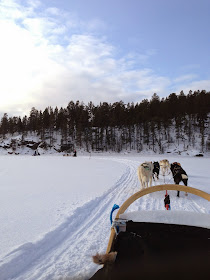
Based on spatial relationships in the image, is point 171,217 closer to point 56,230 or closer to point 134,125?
point 56,230

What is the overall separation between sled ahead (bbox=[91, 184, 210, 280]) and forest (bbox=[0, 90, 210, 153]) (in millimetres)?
43980

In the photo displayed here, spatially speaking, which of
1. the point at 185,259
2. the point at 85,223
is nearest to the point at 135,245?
the point at 185,259

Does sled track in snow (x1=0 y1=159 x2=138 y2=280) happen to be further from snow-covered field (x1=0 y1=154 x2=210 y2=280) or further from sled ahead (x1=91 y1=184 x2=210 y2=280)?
sled ahead (x1=91 y1=184 x2=210 y2=280)

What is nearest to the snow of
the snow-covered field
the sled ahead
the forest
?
the sled ahead

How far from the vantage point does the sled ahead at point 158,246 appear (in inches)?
54.8

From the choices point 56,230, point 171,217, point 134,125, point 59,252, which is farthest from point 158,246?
point 134,125

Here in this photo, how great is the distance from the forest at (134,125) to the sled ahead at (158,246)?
4398 cm

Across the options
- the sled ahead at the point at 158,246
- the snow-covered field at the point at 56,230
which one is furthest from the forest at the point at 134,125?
the sled ahead at the point at 158,246

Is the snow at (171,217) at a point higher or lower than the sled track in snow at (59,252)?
higher

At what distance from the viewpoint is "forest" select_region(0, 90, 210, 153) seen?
47453 mm

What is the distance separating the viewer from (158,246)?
177 cm

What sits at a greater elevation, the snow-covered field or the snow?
the snow

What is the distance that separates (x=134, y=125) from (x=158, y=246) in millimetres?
57555

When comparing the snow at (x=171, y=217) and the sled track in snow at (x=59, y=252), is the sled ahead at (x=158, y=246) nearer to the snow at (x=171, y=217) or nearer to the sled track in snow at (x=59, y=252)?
the snow at (x=171, y=217)
